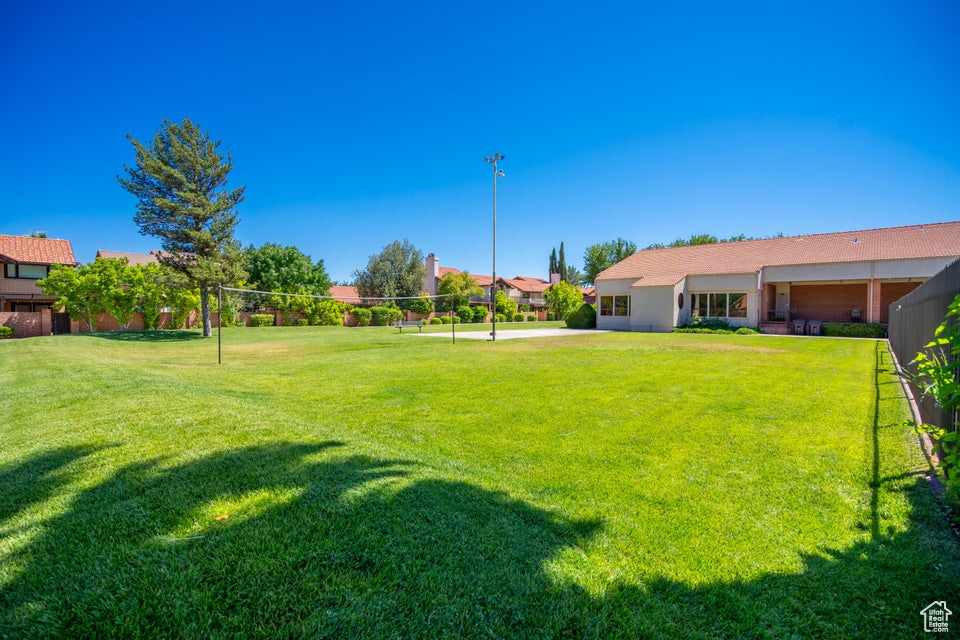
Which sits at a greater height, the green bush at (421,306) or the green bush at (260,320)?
the green bush at (421,306)

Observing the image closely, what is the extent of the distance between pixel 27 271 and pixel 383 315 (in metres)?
25.2

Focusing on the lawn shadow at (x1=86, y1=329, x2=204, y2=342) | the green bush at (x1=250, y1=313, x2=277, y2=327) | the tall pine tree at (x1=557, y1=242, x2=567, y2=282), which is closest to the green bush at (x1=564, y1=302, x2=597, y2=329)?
the lawn shadow at (x1=86, y1=329, x2=204, y2=342)

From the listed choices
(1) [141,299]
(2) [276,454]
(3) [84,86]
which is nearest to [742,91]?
(2) [276,454]

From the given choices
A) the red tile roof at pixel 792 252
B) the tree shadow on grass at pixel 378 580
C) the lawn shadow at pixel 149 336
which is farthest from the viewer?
the lawn shadow at pixel 149 336

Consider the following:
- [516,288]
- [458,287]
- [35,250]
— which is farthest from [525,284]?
[35,250]

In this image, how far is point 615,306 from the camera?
3019 centimetres

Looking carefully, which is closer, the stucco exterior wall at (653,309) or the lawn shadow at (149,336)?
the lawn shadow at (149,336)

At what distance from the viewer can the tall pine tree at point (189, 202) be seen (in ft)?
73.8

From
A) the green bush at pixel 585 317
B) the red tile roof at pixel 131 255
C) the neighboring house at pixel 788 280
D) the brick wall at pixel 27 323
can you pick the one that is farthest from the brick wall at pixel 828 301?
the red tile roof at pixel 131 255

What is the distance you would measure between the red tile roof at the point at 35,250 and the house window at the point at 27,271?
1.64 ft

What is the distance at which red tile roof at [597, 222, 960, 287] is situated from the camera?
22.1 m

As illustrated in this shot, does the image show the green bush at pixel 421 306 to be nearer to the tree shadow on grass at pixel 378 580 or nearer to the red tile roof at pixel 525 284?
the red tile roof at pixel 525 284

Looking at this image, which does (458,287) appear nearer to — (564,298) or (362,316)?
(564,298)

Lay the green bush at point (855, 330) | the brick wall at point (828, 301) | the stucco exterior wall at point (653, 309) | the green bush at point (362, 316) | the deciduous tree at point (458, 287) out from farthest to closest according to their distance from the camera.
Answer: the deciduous tree at point (458, 287) → the green bush at point (362, 316) → the stucco exterior wall at point (653, 309) → the brick wall at point (828, 301) → the green bush at point (855, 330)
